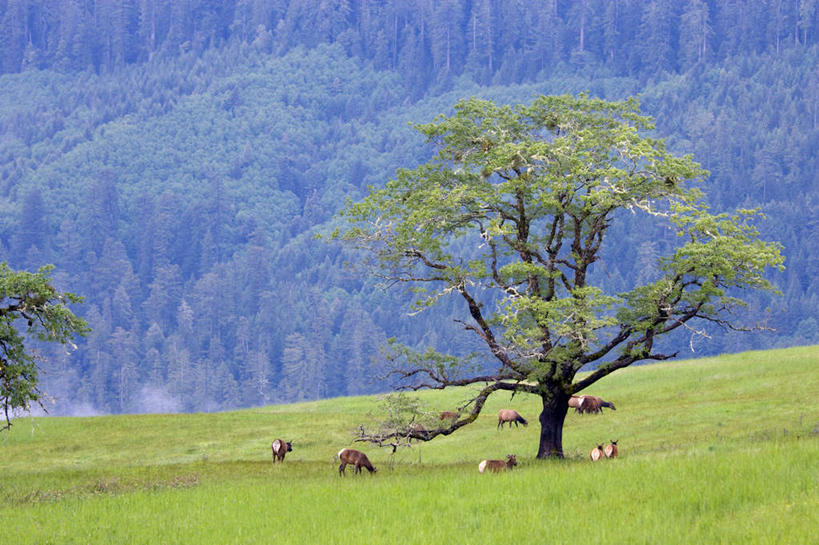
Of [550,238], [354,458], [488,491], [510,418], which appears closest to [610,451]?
[550,238]

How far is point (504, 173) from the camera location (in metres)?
35.2

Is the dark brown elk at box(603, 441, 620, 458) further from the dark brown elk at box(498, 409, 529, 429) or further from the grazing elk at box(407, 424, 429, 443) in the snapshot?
the dark brown elk at box(498, 409, 529, 429)

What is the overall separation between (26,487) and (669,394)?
3456 centimetres

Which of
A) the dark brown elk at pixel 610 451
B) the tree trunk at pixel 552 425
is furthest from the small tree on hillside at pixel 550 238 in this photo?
the dark brown elk at pixel 610 451

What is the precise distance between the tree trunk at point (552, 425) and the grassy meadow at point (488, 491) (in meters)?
2.47

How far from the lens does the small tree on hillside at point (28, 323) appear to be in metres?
31.5

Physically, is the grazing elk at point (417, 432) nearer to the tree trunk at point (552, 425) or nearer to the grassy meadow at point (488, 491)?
the grassy meadow at point (488, 491)

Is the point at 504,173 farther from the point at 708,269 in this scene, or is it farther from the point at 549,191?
the point at 708,269

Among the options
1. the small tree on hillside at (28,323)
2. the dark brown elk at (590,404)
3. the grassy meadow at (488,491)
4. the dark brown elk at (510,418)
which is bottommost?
the grassy meadow at (488,491)

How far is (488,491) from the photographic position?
2464cm

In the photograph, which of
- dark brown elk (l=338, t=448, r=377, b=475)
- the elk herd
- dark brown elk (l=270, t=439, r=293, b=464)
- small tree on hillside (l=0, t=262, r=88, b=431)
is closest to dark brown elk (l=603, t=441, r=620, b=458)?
the elk herd

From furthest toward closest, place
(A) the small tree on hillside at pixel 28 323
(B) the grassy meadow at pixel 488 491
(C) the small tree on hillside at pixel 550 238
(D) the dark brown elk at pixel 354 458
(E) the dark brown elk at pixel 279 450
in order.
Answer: (E) the dark brown elk at pixel 279 450
(D) the dark brown elk at pixel 354 458
(A) the small tree on hillside at pixel 28 323
(C) the small tree on hillside at pixel 550 238
(B) the grassy meadow at pixel 488 491

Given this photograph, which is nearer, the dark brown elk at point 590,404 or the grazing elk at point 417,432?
the grazing elk at point 417,432

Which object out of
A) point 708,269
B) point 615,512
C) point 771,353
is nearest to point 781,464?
point 615,512
